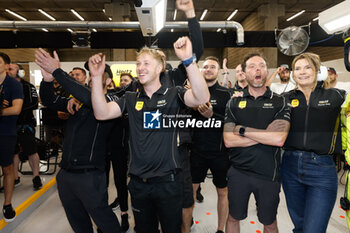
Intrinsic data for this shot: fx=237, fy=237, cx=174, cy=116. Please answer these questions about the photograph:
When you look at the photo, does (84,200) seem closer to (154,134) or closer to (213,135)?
(154,134)

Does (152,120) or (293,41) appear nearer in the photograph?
(152,120)

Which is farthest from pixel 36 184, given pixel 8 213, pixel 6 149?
pixel 6 149

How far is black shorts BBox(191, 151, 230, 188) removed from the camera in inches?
95.7

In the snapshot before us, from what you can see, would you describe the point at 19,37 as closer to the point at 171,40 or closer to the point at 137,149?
the point at 171,40

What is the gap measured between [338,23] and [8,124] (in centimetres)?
373

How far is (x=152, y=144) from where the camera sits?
1.56 meters

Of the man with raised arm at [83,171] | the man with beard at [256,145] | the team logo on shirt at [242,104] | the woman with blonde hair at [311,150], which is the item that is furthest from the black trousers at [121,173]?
the woman with blonde hair at [311,150]

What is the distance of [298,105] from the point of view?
1.90 metres

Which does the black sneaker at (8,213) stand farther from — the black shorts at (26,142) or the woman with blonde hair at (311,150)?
the woman with blonde hair at (311,150)

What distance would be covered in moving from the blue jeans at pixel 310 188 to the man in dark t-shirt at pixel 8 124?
9.23 ft

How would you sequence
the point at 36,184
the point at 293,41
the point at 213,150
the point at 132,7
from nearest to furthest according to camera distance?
the point at 213,150 → the point at 36,184 → the point at 293,41 → the point at 132,7

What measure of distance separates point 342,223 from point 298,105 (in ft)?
6.27

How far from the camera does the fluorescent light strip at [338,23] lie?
2.39m

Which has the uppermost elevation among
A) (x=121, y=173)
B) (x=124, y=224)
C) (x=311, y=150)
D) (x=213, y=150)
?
(x=311, y=150)
